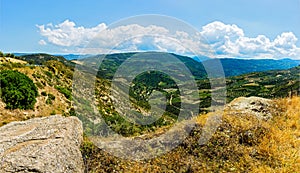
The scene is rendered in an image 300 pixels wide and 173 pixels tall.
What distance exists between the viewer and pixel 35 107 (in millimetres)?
30766

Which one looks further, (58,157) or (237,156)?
(237,156)

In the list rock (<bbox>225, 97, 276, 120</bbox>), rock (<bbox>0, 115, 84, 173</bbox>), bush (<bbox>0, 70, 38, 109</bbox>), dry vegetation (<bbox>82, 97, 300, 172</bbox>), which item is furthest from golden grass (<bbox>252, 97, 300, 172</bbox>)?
bush (<bbox>0, 70, 38, 109</bbox>)

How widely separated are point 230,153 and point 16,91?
26799mm

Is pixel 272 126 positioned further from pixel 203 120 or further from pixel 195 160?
pixel 195 160

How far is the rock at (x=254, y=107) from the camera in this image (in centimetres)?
1252

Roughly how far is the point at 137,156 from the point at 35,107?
25145 millimetres

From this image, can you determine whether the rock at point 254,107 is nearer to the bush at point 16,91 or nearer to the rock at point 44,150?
the rock at point 44,150

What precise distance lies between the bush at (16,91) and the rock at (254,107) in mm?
23433

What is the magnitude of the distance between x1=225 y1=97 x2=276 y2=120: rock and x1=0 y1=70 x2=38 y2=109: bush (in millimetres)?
23433

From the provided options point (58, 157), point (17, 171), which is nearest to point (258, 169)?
point (58, 157)

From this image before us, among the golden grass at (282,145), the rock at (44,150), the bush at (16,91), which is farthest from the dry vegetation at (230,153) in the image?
the bush at (16,91)

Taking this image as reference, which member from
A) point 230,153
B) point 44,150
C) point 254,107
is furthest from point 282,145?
point 44,150

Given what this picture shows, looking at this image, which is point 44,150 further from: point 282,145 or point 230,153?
point 282,145

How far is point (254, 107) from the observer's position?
13.2 meters
